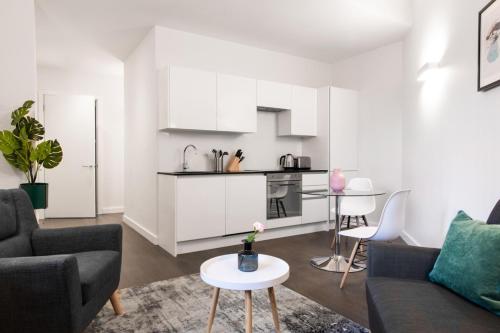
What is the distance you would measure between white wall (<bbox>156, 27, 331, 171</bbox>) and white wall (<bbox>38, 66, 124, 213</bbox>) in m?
2.92

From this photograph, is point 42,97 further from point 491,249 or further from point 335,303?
point 491,249

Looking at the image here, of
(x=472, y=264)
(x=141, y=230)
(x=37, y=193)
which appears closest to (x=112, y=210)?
(x=141, y=230)

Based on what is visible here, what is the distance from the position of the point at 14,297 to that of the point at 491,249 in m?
2.08

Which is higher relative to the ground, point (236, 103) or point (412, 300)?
point (236, 103)

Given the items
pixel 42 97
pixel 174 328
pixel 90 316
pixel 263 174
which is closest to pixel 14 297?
pixel 90 316

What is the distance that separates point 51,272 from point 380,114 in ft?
15.2

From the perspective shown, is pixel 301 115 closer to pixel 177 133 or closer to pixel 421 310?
pixel 177 133

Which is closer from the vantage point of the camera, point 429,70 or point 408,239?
point 429,70

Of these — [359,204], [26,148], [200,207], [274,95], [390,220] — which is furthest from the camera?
[274,95]

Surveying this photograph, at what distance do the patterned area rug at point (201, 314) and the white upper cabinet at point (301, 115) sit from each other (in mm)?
2745

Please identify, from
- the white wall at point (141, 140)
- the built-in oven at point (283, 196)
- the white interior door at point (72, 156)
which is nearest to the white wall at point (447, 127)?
the built-in oven at point (283, 196)

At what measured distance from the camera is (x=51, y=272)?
145cm

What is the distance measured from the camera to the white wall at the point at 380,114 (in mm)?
4645

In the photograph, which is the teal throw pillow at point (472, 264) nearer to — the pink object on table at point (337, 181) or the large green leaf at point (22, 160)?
the pink object on table at point (337, 181)
